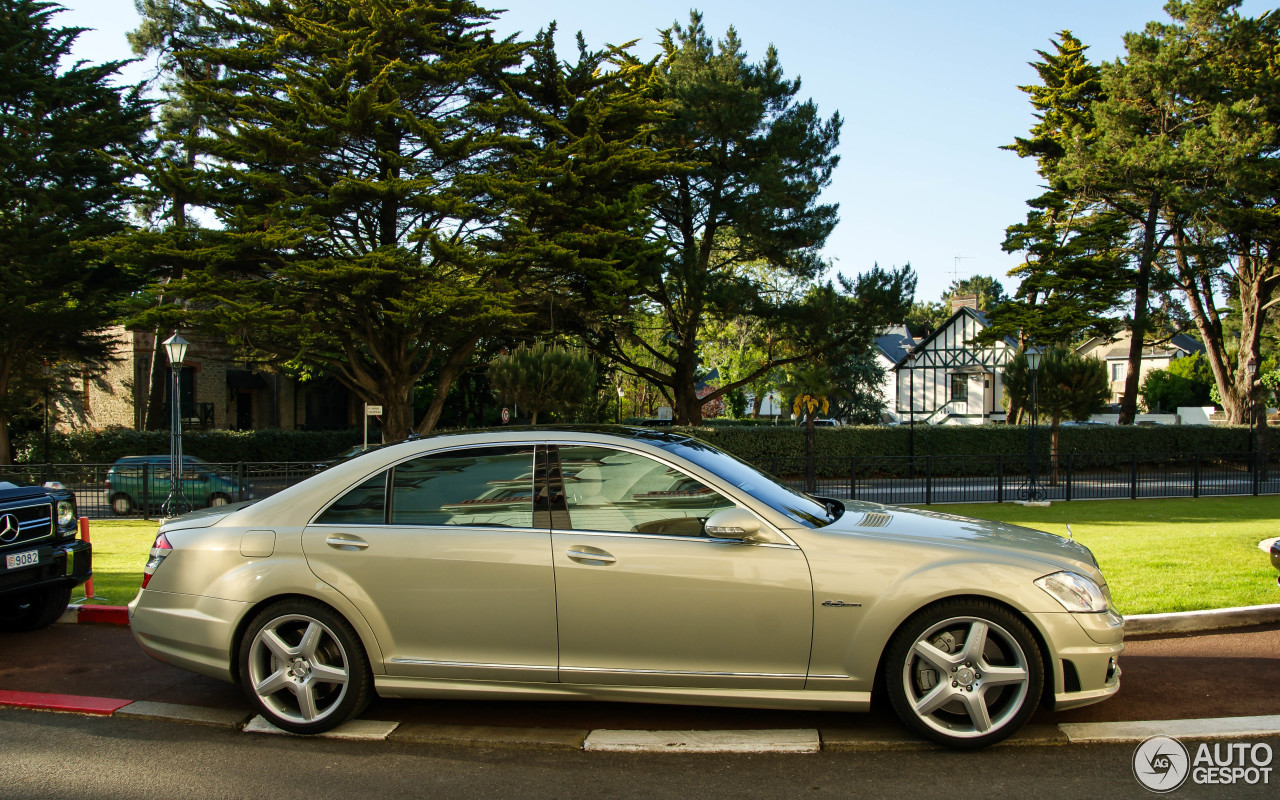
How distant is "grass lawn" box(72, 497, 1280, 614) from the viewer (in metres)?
6.95

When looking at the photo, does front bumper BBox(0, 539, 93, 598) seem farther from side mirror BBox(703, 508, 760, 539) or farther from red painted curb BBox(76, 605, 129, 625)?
side mirror BBox(703, 508, 760, 539)

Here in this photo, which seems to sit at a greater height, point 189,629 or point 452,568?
point 452,568

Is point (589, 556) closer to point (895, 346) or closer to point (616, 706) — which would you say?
point (616, 706)

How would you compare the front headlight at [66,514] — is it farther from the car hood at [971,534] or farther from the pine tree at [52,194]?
the pine tree at [52,194]

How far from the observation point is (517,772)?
3.88 m

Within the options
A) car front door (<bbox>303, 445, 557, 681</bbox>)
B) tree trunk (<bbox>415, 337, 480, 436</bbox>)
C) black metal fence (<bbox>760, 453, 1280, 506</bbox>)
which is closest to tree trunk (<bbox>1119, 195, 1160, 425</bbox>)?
black metal fence (<bbox>760, 453, 1280, 506</bbox>)

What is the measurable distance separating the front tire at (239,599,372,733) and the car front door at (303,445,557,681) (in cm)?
19

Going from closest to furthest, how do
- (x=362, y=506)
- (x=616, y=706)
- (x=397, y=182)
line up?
(x=362, y=506) < (x=616, y=706) < (x=397, y=182)

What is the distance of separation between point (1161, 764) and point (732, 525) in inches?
87.8

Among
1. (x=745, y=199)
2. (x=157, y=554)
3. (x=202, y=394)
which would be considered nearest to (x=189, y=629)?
(x=157, y=554)

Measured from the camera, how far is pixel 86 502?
18031 mm

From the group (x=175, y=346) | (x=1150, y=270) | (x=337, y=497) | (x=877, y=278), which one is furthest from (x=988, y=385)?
(x=337, y=497)

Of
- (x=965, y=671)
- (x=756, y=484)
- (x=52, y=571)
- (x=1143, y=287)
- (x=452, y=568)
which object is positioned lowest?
(x=965, y=671)

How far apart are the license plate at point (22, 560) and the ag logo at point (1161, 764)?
6822 mm
